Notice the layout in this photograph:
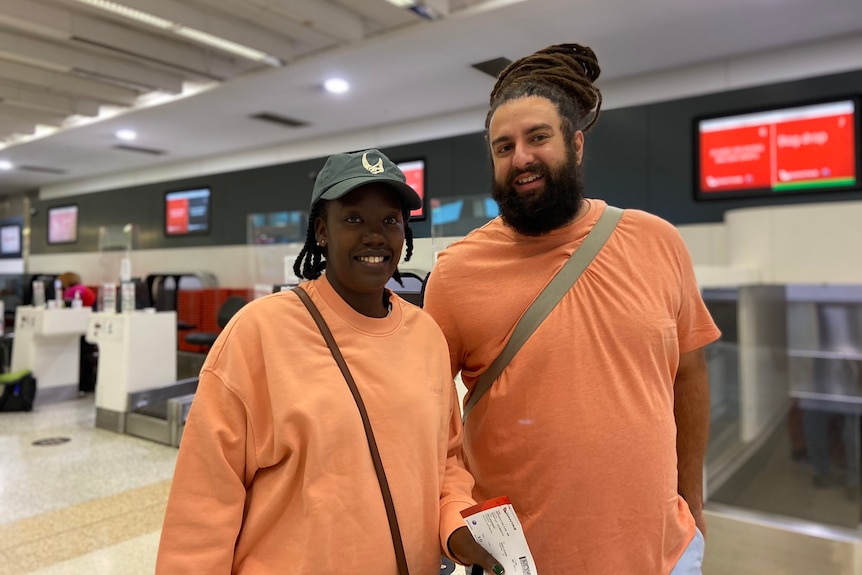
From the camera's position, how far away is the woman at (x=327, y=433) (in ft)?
3.08

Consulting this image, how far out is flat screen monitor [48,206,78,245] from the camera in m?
10.7

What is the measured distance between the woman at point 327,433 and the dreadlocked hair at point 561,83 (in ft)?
1.26

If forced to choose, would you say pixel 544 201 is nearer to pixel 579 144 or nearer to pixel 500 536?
pixel 579 144

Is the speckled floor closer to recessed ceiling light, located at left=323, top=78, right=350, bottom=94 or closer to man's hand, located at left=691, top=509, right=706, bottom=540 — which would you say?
man's hand, located at left=691, top=509, right=706, bottom=540

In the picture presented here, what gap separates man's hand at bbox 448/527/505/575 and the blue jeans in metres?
0.46

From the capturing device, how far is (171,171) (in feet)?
32.5

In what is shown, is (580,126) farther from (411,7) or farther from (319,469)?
(411,7)

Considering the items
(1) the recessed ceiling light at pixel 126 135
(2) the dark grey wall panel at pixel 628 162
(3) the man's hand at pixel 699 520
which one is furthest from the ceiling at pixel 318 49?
(3) the man's hand at pixel 699 520

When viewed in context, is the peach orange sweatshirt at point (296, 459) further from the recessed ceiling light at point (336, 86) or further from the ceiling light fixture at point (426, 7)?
the recessed ceiling light at point (336, 86)

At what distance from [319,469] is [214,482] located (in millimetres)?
167

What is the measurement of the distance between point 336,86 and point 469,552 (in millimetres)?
5557

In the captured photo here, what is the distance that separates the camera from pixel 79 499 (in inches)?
130

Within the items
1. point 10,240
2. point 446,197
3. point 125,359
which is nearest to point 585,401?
point 446,197

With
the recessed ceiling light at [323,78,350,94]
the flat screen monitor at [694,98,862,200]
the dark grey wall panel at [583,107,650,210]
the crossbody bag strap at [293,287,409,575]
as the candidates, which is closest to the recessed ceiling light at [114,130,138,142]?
the recessed ceiling light at [323,78,350,94]
